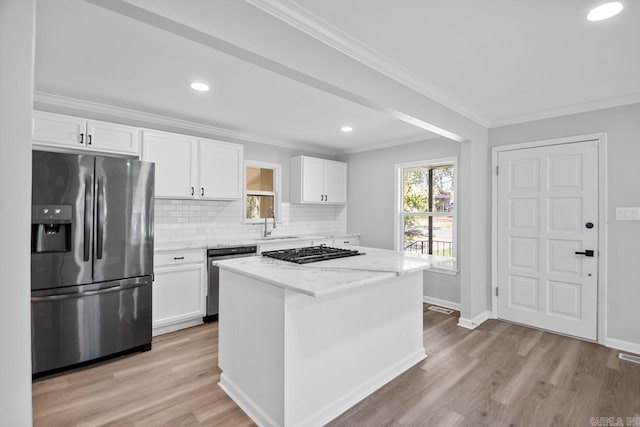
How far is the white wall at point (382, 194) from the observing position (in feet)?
14.2

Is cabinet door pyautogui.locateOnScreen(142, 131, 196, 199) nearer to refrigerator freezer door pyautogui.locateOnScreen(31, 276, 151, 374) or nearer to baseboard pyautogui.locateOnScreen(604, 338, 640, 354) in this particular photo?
refrigerator freezer door pyautogui.locateOnScreen(31, 276, 151, 374)

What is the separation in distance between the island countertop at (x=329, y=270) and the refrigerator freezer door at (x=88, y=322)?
1.21m

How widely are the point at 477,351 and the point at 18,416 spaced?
3155 mm

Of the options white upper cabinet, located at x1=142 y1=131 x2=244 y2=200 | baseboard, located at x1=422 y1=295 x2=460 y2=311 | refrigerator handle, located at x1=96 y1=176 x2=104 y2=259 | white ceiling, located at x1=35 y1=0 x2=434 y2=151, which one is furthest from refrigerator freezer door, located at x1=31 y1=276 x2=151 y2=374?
baseboard, located at x1=422 y1=295 x2=460 y2=311

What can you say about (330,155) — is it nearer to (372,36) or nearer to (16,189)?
(372,36)

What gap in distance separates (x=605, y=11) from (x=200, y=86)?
2810 millimetres

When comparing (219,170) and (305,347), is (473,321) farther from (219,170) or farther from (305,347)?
(219,170)

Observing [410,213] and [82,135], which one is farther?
[410,213]

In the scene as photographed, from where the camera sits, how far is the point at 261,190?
481cm

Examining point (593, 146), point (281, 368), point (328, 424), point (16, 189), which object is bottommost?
point (328, 424)

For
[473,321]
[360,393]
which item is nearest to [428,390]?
[360,393]

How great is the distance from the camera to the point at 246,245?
391 centimetres

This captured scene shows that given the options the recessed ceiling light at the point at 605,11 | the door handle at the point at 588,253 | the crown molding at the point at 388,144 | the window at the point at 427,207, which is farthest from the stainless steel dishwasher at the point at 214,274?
the door handle at the point at 588,253

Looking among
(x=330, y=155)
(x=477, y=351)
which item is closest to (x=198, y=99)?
(x=330, y=155)
